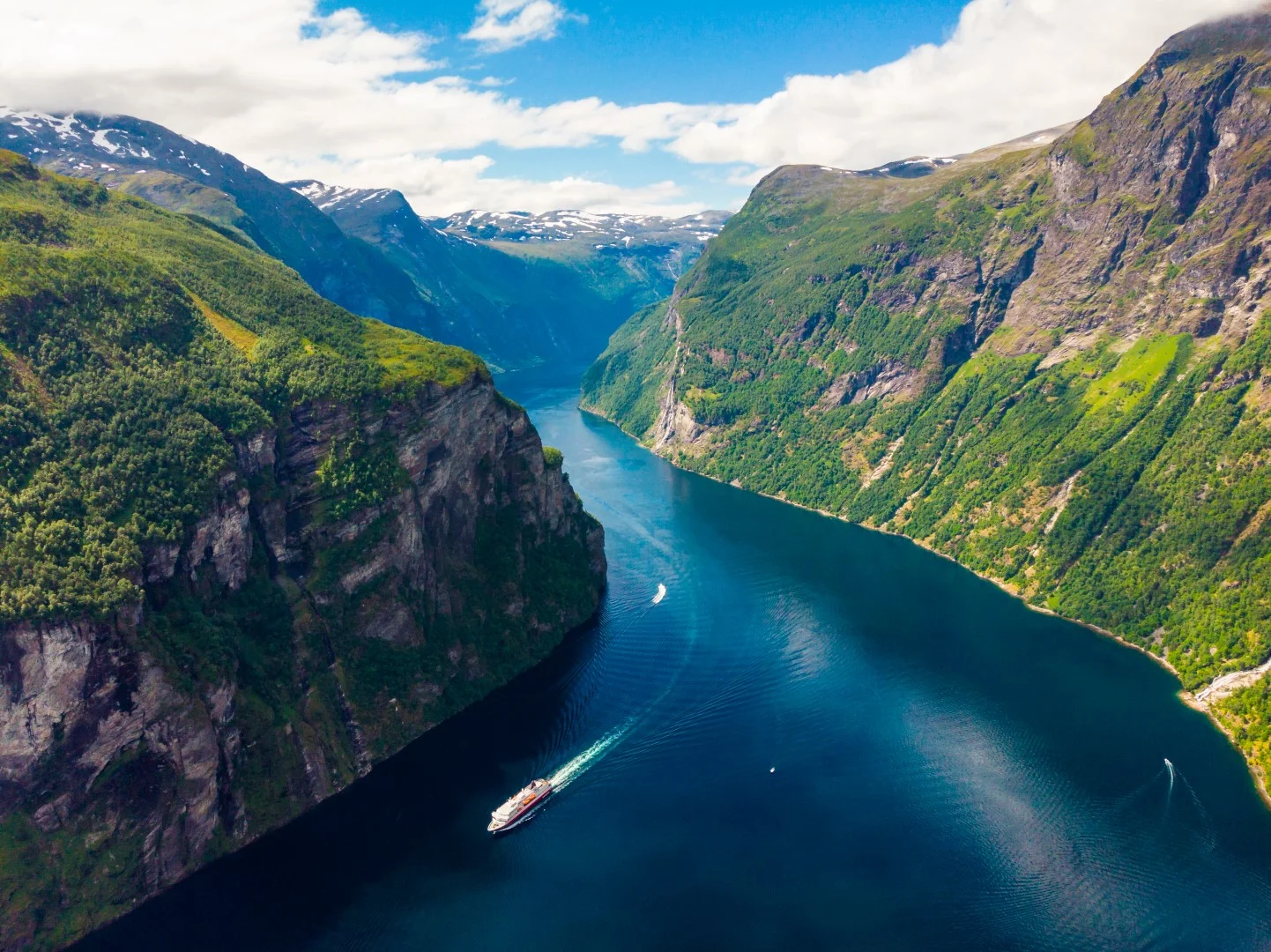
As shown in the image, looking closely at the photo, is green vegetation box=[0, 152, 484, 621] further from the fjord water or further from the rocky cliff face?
the fjord water

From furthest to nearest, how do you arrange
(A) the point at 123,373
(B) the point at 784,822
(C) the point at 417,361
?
(C) the point at 417,361, (A) the point at 123,373, (B) the point at 784,822

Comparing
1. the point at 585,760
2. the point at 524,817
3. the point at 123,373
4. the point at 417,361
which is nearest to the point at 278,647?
the point at 524,817

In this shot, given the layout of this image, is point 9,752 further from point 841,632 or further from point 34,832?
point 841,632

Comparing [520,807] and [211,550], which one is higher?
[211,550]

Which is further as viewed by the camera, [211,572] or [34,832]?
[211,572]

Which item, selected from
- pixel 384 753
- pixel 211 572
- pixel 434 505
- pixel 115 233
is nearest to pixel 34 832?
pixel 211 572

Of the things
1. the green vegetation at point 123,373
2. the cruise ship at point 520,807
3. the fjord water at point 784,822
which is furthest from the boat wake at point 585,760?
the green vegetation at point 123,373

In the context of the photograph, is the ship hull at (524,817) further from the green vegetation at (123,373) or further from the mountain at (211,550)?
the green vegetation at (123,373)

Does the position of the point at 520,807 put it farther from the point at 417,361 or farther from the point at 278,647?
the point at 417,361
